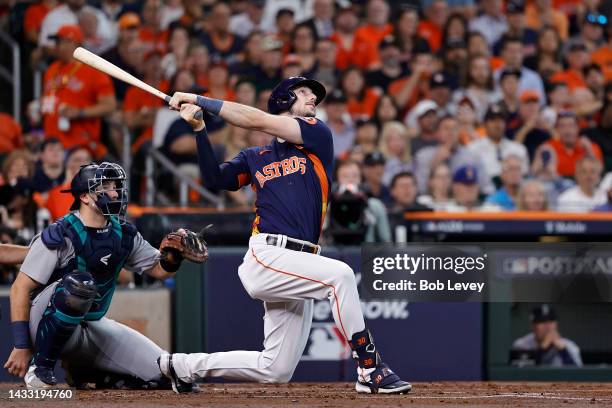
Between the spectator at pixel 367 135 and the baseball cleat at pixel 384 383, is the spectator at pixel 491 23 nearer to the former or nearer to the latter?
the spectator at pixel 367 135

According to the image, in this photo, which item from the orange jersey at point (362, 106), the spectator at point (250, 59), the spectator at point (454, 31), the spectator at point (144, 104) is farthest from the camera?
the spectator at point (454, 31)

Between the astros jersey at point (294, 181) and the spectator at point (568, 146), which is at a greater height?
the spectator at point (568, 146)

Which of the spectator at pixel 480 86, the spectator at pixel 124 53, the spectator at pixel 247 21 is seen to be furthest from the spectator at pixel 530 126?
the spectator at pixel 124 53

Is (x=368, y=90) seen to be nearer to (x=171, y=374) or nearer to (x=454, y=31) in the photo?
(x=454, y=31)

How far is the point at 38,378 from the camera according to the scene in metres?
6.66

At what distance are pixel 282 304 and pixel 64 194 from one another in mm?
3631

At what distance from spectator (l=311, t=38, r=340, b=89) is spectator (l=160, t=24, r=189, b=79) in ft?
4.32

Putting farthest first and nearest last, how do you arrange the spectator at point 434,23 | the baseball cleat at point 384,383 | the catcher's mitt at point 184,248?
the spectator at point 434,23 → the catcher's mitt at point 184,248 → the baseball cleat at point 384,383

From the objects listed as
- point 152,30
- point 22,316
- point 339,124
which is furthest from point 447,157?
point 22,316

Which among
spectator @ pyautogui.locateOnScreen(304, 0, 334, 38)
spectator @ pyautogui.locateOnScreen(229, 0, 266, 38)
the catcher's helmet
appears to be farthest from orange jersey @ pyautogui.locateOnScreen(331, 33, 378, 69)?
the catcher's helmet

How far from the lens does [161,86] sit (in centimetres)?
1189

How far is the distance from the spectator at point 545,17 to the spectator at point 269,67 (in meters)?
3.12

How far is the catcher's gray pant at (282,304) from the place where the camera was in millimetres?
6348

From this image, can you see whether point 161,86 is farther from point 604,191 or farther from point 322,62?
point 604,191
